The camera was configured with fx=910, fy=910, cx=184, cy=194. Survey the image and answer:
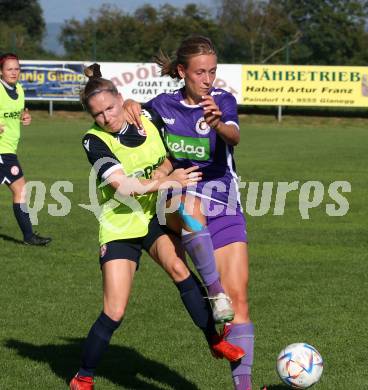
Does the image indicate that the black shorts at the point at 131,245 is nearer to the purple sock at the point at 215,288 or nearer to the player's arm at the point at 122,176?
the player's arm at the point at 122,176

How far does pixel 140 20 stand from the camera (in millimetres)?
53969

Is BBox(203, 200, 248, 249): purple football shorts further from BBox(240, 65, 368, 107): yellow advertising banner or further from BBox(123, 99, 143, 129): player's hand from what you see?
BBox(240, 65, 368, 107): yellow advertising banner

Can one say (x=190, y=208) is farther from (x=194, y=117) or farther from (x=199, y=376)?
(x=199, y=376)

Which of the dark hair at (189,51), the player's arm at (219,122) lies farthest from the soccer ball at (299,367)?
the dark hair at (189,51)

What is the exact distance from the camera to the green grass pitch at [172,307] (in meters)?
5.99

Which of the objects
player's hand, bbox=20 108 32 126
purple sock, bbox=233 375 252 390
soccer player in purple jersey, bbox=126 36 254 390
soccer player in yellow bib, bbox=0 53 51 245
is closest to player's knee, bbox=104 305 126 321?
soccer player in purple jersey, bbox=126 36 254 390

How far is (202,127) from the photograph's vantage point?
537cm

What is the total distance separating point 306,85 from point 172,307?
2720 centimetres

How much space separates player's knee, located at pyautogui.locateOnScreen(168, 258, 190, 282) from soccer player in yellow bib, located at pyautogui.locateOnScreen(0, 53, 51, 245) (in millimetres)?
5435

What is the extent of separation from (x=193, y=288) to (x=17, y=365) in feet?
4.85

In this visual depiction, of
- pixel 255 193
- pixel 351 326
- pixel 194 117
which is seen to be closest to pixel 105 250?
pixel 194 117

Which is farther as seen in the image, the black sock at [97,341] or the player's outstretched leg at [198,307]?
the player's outstretched leg at [198,307]

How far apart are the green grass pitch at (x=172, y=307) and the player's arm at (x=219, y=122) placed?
1.62 metres

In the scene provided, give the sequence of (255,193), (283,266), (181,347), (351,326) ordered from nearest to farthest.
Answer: (181,347)
(351,326)
(283,266)
(255,193)
